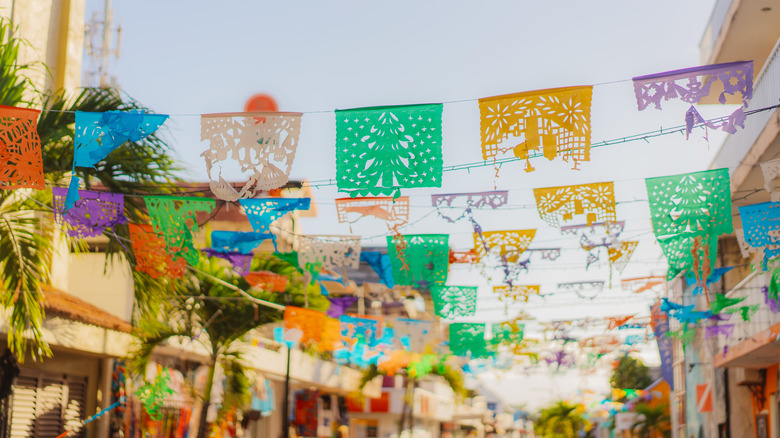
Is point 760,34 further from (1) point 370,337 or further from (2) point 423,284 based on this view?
(1) point 370,337

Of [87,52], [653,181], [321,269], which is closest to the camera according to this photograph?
[653,181]

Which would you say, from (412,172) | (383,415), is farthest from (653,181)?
(383,415)

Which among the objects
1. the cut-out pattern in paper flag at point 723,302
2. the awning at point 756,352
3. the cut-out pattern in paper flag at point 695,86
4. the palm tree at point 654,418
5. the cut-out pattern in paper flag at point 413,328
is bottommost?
the palm tree at point 654,418

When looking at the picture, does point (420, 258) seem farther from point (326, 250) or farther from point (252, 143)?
point (252, 143)

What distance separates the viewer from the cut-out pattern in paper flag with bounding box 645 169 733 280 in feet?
35.5

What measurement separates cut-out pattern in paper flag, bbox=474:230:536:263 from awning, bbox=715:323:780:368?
4570 mm

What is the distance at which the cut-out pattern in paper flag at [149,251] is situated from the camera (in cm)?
1130

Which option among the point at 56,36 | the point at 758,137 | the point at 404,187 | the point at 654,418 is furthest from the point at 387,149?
the point at 654,418

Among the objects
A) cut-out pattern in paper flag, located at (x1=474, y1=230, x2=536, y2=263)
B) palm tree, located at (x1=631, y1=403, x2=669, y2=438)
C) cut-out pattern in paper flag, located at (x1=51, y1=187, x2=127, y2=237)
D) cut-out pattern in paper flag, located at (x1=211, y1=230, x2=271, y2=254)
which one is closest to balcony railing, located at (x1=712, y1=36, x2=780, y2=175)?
cut-out pattern in paper flag, located at (x1=474, y1=230, x2=536, y2=263)

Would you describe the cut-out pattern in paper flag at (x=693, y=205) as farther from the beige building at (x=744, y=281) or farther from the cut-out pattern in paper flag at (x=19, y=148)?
the cut-out pattern in paper flag at (x=19, y=148)

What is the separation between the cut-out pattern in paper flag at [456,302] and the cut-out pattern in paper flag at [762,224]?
252 inches

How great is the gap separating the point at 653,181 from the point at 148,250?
21.5 feet

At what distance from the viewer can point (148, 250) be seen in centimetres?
1139

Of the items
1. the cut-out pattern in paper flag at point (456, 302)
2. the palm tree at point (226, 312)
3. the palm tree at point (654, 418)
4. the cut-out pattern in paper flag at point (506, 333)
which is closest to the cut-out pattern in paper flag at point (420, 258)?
the cut-out pattern in paper flag at point (456, 302)
